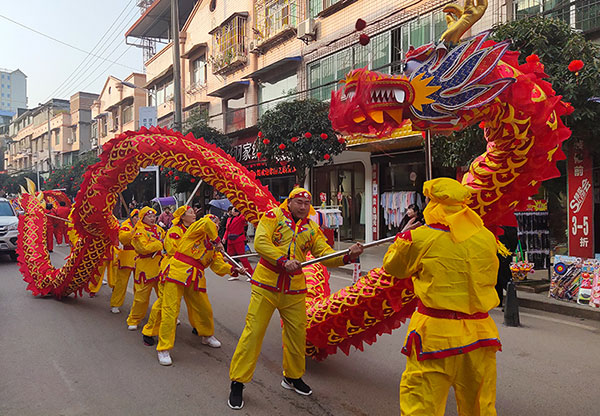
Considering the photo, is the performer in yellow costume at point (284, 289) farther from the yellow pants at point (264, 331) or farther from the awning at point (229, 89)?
the awning at point (229, 89)

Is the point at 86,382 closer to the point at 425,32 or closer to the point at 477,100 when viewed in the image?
the point at 477,100

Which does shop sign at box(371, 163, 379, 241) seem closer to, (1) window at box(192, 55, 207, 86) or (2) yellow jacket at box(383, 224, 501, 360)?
(2) yellow jacket at box(383, 224, 501, 360)

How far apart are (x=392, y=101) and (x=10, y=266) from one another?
11.9 m

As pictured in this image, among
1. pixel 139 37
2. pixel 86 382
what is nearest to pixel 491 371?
pixel 86 382

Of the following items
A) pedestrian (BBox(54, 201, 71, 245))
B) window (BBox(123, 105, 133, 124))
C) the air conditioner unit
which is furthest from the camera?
window (BBox(123, 105, 133, 124))

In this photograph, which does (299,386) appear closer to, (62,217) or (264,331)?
(264,331)

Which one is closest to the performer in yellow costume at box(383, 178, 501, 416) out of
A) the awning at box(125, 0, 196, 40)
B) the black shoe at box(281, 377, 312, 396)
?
the black shoe at box(281, 377, 312, 396)

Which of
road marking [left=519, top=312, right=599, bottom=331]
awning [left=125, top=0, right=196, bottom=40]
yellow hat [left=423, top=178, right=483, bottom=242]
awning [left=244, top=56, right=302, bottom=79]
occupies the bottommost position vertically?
road marking [left=519, top=312, right=599, bottom=331]

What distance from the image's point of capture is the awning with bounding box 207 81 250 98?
19741 millimetres

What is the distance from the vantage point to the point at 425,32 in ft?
39.8

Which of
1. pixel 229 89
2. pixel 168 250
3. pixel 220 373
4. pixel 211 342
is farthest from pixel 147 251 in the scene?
pixel 229 89

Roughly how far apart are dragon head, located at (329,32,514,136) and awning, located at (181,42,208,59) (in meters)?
21.7

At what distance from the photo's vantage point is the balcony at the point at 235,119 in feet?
66.5

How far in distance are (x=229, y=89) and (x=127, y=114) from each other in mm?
16441
